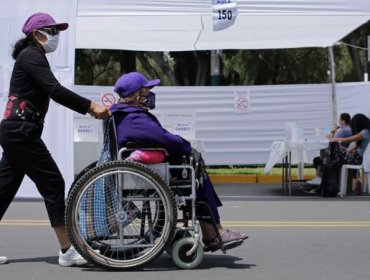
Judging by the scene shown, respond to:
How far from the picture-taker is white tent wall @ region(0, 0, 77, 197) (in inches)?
416

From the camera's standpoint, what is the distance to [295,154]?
15266 millimetres

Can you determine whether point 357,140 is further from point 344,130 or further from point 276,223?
point 276,223

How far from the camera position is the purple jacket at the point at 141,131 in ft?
19.6

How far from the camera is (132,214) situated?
6.00m

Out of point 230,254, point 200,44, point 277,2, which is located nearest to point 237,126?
point 200,44

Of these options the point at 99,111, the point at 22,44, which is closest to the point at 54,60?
the point at 22,44

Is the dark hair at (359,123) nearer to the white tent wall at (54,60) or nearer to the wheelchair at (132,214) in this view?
the white tent wall at (54,60)

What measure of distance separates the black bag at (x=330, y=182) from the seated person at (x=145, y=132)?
22.6ft

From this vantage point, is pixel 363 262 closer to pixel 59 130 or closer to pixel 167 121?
pixel 59 130

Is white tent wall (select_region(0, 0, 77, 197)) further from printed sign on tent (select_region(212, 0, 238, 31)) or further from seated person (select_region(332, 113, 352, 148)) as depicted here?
seated person (select_region(332, 113, 352, 148))

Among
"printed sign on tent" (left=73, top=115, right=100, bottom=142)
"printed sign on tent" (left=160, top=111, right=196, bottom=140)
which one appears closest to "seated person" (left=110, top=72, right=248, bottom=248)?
"printed sign on tent" (left=160, top=111, right=196, bottom=140)

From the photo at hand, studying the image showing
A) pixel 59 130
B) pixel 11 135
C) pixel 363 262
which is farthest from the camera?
pixel 59 130

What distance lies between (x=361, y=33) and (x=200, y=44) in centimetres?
1316

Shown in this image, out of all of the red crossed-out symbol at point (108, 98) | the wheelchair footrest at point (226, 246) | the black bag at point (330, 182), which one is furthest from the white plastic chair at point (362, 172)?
the wheelchair footrest at point (226, 246)
